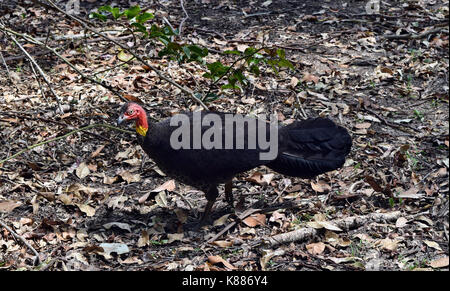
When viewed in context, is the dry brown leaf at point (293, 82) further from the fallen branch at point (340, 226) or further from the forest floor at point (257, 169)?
the fallen branch at point (340, 226)

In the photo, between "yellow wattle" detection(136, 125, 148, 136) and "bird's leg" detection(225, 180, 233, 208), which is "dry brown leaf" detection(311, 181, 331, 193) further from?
"yellow wattle" detection(136, 125, 148, 136)

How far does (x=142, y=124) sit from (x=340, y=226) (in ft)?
5.94

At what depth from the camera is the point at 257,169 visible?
5684 mm

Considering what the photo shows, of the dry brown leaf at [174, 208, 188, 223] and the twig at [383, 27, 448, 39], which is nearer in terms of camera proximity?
the dry brown leaf at [174, 208, 188, 223]

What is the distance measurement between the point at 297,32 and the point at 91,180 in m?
3.86

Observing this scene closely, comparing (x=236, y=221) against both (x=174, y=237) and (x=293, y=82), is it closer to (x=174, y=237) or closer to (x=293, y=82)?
(x=174, y=237)

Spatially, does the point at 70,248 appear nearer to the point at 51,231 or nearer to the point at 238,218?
the point at 51,231

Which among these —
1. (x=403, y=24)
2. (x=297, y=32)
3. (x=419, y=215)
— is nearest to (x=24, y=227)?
(x=419, y=215)

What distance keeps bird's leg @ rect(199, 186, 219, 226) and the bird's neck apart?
0.74 meters

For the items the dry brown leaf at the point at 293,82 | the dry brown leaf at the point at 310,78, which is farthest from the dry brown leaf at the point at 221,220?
the dry brown leaf at the point at 310,78

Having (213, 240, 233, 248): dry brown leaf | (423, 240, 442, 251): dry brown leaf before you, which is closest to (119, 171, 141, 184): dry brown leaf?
(213, 240, 233, 248): dry brown leaf

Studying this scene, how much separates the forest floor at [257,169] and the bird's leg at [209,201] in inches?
4.4

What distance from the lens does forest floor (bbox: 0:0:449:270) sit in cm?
448

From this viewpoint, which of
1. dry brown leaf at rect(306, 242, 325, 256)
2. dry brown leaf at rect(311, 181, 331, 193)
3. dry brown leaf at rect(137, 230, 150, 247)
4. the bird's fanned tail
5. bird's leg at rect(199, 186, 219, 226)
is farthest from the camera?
dry brown leaf at rect(311, 181, 331, 193)
